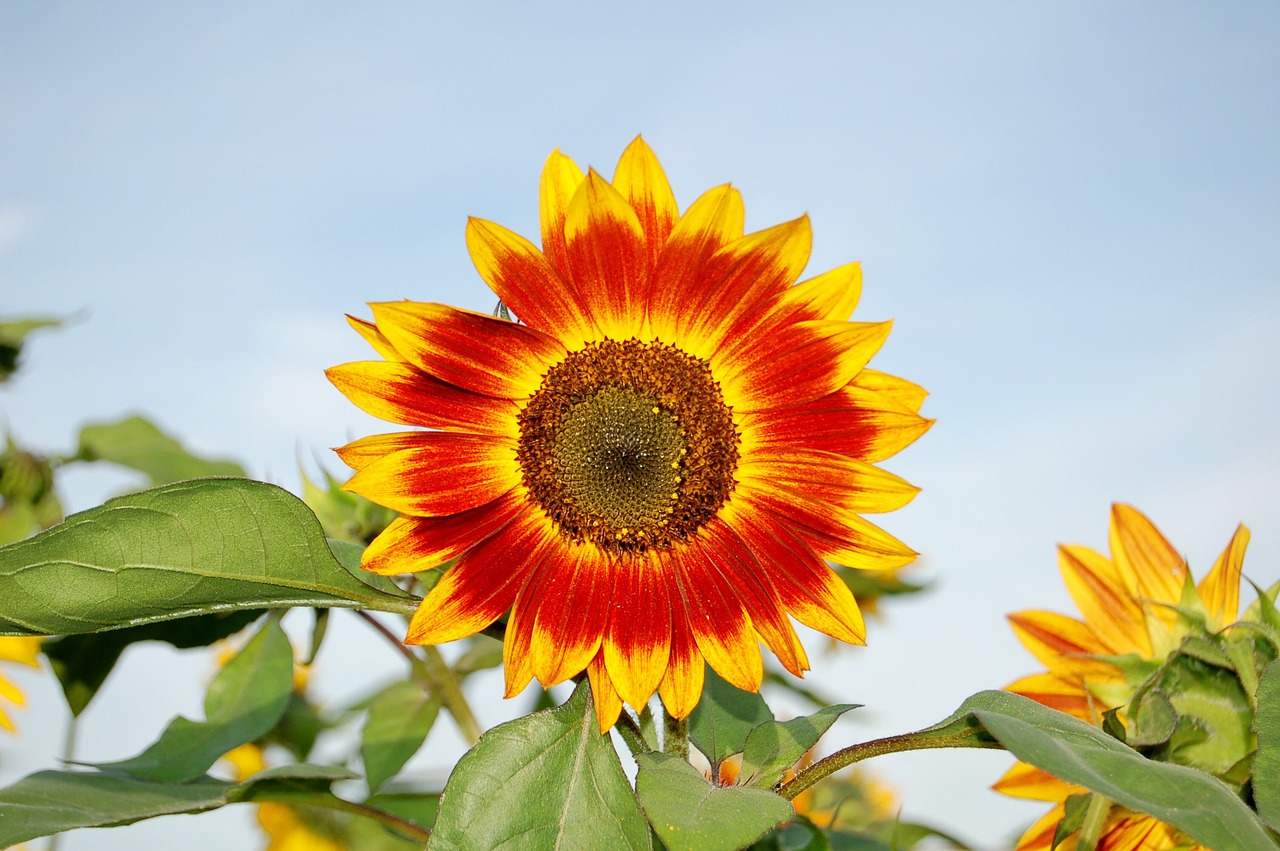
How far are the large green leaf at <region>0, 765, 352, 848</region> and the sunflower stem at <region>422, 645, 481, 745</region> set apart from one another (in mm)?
251

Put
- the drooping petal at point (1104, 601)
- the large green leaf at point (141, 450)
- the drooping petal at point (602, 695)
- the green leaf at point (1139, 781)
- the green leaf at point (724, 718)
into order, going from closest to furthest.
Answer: the green leaf at point (1139, 781)
the drooping petal at point (602, 695)
the green leaf at point (724, 718)
the drooping petal at point (1104, 601)
the large green leaf at point (141, 450)

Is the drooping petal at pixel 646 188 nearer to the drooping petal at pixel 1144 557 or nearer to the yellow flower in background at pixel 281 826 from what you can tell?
Answer: the drooping petal at pixel 1144 557

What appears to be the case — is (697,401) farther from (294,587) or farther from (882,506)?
(294,587)

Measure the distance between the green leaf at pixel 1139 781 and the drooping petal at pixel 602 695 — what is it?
308 millimetres

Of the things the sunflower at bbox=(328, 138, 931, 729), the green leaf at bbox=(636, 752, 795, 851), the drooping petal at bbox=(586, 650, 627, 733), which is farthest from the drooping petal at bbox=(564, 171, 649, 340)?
the green leaf at bbox=(636, 752, 795, 851)

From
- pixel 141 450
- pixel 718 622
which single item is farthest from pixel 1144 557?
pixel 141 450

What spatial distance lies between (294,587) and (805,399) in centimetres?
50

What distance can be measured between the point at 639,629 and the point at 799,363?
0.95 ft

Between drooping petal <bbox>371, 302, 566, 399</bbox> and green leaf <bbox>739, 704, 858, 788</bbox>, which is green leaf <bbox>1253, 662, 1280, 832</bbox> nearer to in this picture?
green leaf <bbox>739, 704, 858, 788</bbox>

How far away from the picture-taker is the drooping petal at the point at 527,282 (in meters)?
1.04

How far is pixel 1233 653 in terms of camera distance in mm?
1237

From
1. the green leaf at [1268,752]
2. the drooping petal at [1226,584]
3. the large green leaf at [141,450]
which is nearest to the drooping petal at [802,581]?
the green leaf at [1268,752]

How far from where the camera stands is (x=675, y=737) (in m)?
1.04

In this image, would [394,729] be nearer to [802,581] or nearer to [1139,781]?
[802,581]
